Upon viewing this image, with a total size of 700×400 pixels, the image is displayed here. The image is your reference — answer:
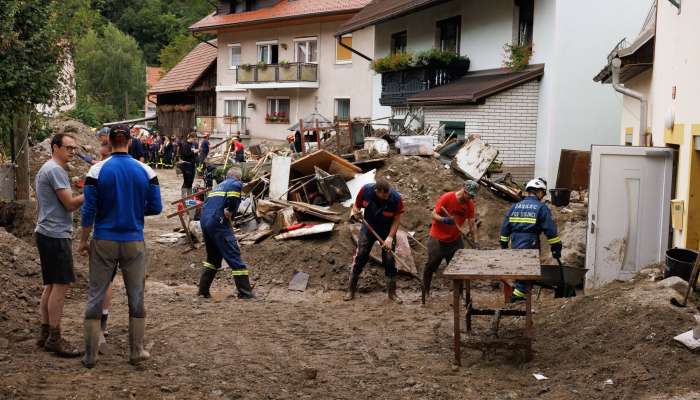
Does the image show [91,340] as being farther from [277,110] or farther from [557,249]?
[277,110]

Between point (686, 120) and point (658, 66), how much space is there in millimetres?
2361

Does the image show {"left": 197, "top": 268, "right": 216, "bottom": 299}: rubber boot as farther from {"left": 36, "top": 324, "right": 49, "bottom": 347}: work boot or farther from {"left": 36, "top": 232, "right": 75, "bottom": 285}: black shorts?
{"left": 36, "top": 232, "right": 75, "bottom": 285}: black shorts

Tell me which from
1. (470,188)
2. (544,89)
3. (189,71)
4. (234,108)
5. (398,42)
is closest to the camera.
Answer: (470,188)

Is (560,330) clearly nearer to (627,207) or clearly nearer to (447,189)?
(627,207)

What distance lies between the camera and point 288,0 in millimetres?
39781

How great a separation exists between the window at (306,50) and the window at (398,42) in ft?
32.3

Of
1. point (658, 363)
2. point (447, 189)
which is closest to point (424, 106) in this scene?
point (447, 189)

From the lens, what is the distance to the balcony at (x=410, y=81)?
895 inches

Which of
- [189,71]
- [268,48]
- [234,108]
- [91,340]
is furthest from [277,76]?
[91,340]

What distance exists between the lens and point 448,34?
78.4 feet

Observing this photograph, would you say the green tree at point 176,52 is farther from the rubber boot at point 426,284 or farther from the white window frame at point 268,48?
the rubber boot at point 426,284

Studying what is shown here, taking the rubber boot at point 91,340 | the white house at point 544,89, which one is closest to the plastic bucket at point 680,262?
the rubber boot at point 91,340

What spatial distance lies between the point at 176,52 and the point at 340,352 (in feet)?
193

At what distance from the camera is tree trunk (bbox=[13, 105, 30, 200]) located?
558 inches
